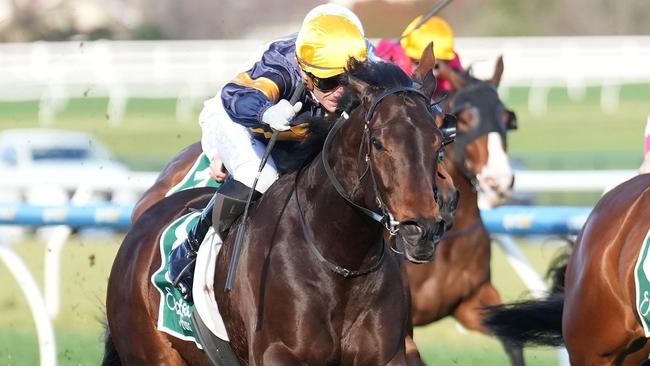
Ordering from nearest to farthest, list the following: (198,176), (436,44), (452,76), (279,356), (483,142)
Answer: (279,356)
(198,176)
(483,142)
(452,76)
(436,44)

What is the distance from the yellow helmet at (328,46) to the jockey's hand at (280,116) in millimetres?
131

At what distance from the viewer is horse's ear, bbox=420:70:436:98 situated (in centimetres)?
351

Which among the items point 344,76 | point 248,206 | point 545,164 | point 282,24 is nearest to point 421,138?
point 344,76

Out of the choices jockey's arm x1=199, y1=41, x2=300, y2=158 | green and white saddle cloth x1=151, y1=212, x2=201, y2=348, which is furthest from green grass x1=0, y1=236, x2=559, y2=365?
jockey's arm x1=199, y1=41, x2=300, y2=158

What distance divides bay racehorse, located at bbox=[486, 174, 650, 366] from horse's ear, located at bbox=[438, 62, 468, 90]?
5.33 ft

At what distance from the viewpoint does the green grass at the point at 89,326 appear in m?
6.90

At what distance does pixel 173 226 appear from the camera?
458 centimetres

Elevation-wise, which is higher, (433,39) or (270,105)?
(270,105)

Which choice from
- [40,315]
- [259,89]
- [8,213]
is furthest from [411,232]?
[8,213]

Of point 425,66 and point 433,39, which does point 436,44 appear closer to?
point 433,39

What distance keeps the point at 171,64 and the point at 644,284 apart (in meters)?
21.5

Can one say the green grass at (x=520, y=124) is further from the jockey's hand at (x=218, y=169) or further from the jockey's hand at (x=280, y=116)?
the jockey's hand at (x=280, y=116)

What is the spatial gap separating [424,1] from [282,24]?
4.73 m

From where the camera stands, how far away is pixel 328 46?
12.2ft
